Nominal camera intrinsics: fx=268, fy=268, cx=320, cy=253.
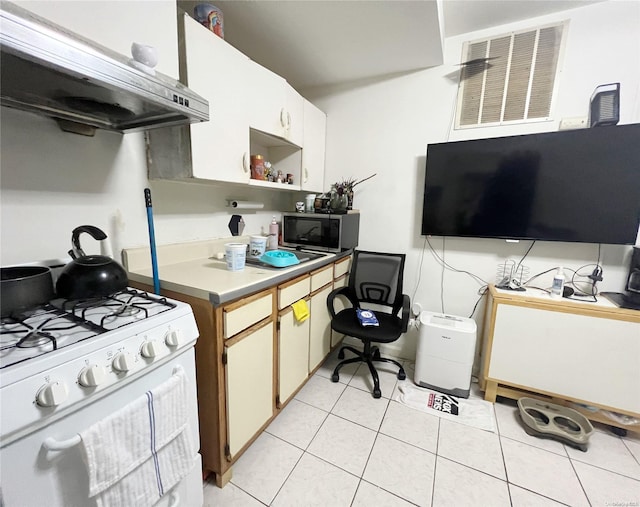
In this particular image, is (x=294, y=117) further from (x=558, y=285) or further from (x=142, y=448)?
(x=558, y=285)

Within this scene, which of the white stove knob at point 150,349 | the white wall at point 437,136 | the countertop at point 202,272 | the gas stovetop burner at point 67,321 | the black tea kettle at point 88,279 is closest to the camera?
the gas stovetop burner at point 67,321

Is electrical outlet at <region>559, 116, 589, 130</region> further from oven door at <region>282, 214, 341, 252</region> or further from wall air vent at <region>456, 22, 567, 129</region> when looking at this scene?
oven door at <region>282, 214, 341, 252</region>

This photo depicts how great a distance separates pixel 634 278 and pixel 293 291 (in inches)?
81.2

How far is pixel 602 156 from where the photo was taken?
5.29ft

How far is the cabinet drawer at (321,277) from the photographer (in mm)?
1802

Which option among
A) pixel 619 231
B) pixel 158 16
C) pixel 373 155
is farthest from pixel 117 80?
pixel 619 231

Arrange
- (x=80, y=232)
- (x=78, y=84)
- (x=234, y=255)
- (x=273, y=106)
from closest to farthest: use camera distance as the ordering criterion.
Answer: (x=78, y=84) → (x=80, y=232) → (x=234, y=255) → (x=273, y=106)

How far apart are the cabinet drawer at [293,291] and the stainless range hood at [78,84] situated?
891 millimetres

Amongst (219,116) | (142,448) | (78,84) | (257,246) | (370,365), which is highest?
(219,116)

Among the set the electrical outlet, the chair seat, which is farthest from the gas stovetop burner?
the electrical outlet

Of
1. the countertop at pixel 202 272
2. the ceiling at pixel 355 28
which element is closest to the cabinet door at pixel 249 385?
the countertop at pixel 202 272

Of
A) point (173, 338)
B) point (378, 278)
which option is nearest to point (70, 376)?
point (173, 338)

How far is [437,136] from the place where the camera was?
2.11 metres

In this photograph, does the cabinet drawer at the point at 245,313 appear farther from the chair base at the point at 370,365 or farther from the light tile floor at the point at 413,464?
the chair base at the point at 370,365
